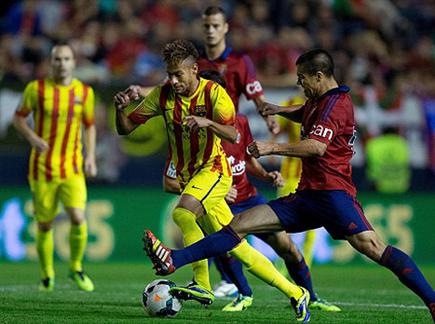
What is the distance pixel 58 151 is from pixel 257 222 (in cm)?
406

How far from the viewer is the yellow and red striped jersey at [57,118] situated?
36.6ft

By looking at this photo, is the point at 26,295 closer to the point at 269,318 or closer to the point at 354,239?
the point at 269,318

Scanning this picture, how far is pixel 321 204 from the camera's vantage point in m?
7.71

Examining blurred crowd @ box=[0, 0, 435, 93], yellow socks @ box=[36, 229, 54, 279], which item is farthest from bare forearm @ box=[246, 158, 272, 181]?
blurred crowd @ box=[0, 0, 435, 93]

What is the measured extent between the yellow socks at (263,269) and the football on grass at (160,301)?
0.62m

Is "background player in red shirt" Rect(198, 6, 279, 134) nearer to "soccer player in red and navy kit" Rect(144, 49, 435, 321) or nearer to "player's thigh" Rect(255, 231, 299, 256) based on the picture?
"player's thigh" Rect(255, 231, 299, 256)

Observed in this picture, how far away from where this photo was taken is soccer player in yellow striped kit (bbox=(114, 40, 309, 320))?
796cm

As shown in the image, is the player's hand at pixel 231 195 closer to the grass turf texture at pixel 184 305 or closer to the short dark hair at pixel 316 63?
the grass turf texture at pixel 184 305

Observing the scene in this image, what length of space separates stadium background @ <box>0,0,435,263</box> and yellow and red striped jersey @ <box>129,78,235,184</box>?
6658 millimetres

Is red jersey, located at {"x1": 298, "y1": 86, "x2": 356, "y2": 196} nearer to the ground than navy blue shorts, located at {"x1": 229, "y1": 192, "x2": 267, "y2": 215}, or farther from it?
farther from it

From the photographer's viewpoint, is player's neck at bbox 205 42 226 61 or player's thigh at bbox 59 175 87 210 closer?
player's neck at bbox 205 42 226 61

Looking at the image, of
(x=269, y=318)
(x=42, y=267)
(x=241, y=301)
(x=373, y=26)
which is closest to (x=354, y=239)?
(x=269, y=318)

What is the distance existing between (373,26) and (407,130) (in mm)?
3764

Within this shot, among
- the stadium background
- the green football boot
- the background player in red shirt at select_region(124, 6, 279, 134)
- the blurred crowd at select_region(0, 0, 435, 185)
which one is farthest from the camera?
the blurred crowd at select_region(0, 0, 435, 185)
